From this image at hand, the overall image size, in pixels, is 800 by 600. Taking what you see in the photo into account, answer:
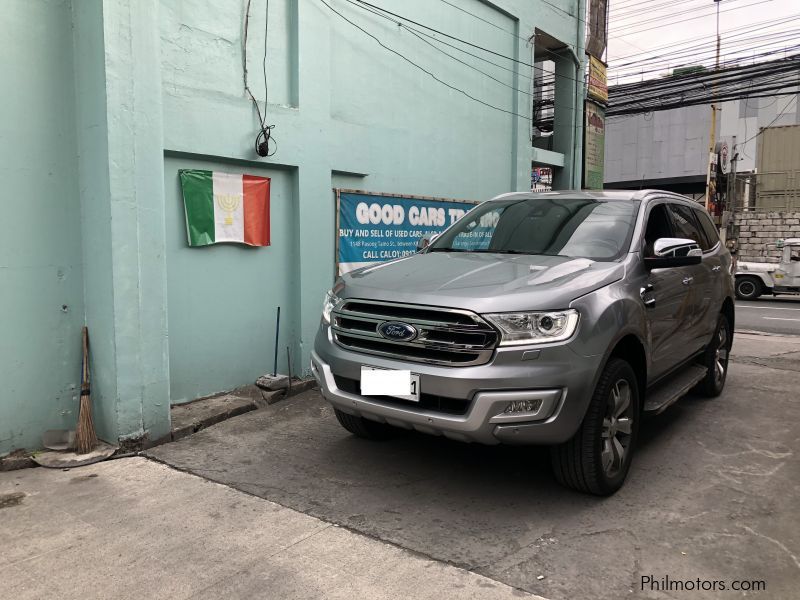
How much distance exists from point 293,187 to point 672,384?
13.1ft

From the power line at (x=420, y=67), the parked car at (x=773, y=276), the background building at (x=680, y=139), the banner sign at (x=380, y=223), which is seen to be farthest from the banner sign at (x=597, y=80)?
the background building at (x=680, y=139)

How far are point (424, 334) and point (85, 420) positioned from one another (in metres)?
2.71

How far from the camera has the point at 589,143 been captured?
13.0 m

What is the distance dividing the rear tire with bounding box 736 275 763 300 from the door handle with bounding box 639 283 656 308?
637 inches

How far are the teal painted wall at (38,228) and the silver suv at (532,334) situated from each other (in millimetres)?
2013

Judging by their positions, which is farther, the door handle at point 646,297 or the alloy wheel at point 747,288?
the alloy wheel at point 747,288

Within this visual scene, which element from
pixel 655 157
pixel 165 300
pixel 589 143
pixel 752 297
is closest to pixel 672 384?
pixel 165 300

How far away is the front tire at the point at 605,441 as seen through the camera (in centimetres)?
351

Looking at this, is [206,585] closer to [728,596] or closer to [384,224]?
[728,596]

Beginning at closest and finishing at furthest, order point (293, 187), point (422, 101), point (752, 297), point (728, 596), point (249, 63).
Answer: point (728, 596) < point (249, 63) < point (293, 187) < point (422, 101) < point (752, 297)

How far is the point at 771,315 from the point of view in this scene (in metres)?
14.5

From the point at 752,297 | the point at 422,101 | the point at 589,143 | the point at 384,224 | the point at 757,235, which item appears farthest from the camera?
the point at 757,235

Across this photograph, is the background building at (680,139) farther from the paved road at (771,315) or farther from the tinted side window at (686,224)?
the tinted side window at (686,224)

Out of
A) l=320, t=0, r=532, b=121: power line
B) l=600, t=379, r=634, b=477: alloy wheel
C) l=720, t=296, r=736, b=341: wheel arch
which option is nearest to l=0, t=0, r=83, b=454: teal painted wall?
l=320, t=0, r=532, b=121: power line
